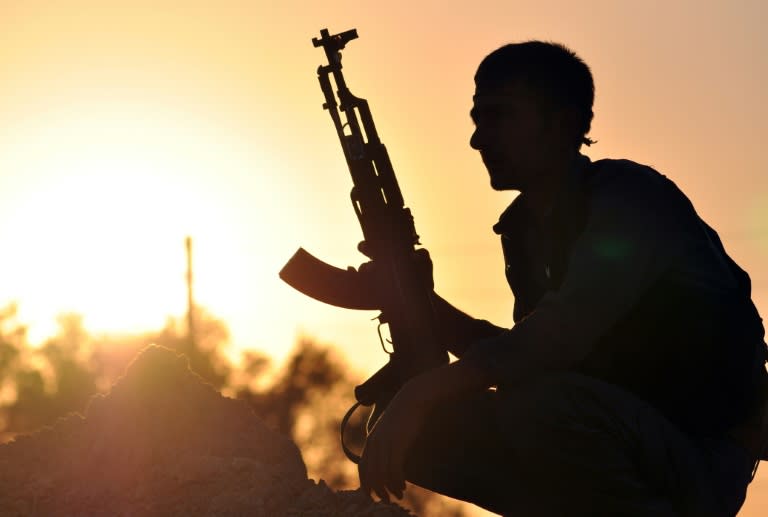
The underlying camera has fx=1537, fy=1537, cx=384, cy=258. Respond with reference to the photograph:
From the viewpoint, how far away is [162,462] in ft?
26.5

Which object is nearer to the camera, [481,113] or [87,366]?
[481,113]

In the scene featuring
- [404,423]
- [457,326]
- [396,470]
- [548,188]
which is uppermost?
[548,188]

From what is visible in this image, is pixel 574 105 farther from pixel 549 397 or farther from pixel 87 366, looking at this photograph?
pixel 87 366

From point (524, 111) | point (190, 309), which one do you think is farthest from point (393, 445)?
point (190, 309)

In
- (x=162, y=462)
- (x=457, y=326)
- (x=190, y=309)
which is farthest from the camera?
(x=190, y=309)

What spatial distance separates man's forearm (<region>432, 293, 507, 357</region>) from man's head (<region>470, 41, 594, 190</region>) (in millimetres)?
775

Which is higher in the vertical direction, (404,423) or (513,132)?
(513,132)

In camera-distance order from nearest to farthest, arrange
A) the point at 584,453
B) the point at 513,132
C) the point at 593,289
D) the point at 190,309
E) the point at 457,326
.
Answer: the point at 593,289, the point at 584,453, the point at 513,132, the point at 457,326, the point at 190,309

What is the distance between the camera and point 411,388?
516cm

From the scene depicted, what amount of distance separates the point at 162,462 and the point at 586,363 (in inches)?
132

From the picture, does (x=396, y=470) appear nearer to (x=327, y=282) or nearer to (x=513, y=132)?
(x=513, y=132)

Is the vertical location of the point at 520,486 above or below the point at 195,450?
below

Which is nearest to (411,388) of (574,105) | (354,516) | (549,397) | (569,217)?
(549,397)

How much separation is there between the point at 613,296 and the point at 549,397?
0.41m
